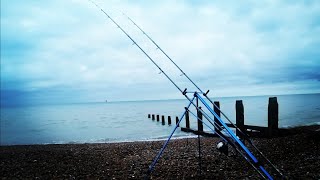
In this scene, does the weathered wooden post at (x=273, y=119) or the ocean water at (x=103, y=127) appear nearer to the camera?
the weathered wooden post at (x=273, y=119)

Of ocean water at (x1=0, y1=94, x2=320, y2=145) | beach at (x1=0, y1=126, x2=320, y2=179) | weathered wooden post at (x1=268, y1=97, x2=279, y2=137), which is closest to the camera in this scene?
beach at (x1=0, y1=126, x2=320, y2=179)

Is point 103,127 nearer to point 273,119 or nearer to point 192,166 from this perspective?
point 273,119

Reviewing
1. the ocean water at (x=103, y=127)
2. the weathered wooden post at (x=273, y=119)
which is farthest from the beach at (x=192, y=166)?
the ocean water at (x=103, y=127)

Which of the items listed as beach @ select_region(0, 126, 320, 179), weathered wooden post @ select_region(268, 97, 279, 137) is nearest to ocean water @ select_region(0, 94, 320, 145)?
weathered wooden post @ select_region(268, 97, 279, 137)

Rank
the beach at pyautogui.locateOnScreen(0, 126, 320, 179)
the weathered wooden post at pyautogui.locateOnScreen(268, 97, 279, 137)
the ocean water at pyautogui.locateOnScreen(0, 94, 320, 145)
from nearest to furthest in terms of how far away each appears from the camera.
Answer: the beach at pyautogui.locateOnScreen(0, 126, 320, 179), the weathered wooden post at pyautogui.locateOnScreen(268, 97, 279, 137), the ocean water at pyautogui.locateOnScreen(0, 94, 320, 145)

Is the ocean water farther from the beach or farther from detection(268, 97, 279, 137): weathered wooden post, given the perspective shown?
the beach

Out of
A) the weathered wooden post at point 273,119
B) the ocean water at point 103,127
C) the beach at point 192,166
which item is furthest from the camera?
the ocean water at point 103,127

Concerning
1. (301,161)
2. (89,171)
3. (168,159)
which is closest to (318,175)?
(301,161)

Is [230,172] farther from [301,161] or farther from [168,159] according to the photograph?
[168,159]

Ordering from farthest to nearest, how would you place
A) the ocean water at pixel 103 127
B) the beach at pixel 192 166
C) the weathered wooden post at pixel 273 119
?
the ocean water at pixel 103 127 → the weathered wooden post at pixel 273 119 → the beach at pixel 192 166

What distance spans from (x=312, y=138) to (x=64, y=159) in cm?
1213

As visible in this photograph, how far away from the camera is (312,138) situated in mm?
11453

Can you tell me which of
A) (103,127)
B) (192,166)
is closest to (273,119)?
(192,166)

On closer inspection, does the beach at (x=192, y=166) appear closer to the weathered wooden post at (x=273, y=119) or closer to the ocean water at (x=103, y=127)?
the weathered wooden post at (x=273, y=119)
